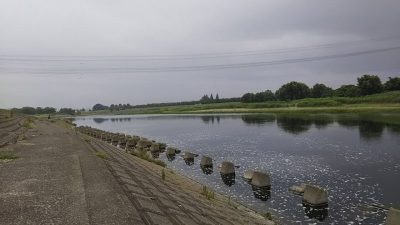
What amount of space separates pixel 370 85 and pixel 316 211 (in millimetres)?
127617

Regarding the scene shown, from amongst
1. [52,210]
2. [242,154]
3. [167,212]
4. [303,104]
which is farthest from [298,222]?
[303,104]

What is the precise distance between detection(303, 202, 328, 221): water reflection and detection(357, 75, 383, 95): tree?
127m

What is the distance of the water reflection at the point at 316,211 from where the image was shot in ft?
61.9

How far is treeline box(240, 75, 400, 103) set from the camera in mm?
135750

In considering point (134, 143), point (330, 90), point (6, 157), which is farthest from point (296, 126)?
point (330, 90)

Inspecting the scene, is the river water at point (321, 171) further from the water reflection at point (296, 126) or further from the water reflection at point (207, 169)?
the water reflection at point (296, 126)

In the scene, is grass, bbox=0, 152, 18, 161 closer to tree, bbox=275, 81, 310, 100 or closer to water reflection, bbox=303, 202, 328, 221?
water reflection, bbox=303, 202, 328, 221

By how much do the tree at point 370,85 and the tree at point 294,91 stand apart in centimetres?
4373

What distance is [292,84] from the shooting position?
18250cm

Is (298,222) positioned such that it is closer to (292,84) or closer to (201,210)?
(201,210)

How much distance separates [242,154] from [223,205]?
942 inches

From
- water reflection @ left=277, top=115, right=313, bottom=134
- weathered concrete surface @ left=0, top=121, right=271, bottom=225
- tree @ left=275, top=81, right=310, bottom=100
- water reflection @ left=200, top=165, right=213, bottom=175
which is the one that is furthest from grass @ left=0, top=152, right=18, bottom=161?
tree @ left=275, top=81, right=310, bottom=100

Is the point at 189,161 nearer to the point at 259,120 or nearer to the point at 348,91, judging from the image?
the point at 259,120

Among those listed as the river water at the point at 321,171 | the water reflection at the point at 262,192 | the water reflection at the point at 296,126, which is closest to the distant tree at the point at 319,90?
the water reflection at the point at 296,126
